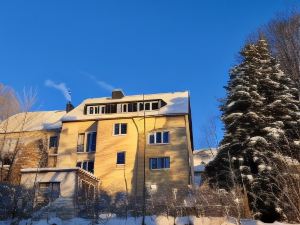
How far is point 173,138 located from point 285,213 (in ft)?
65.1

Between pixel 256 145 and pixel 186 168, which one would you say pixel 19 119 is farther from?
pixel 256 145

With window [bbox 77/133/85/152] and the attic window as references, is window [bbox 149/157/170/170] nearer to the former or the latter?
the attic window

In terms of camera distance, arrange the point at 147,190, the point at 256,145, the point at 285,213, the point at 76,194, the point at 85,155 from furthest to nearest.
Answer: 1. the point at 85,155
2. the point at 147,190
3. the point at 76,194
4. the point at 256,145
5. the point at 285,213

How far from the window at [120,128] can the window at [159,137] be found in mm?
2638

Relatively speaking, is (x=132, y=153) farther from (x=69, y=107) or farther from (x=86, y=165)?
(x=69, y=107)

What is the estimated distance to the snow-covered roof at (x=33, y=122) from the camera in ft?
144

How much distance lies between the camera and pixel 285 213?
17938mm

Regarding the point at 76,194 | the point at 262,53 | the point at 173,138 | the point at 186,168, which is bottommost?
the point at 76,194

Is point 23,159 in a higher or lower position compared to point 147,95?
lower

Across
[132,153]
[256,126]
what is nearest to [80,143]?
[132,153]

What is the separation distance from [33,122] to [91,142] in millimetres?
9604

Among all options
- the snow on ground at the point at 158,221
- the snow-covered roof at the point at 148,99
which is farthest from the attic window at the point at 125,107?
the snow on ground at the point at 158,221

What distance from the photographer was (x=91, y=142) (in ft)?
131

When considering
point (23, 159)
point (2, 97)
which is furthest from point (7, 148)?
point (2, 97)
